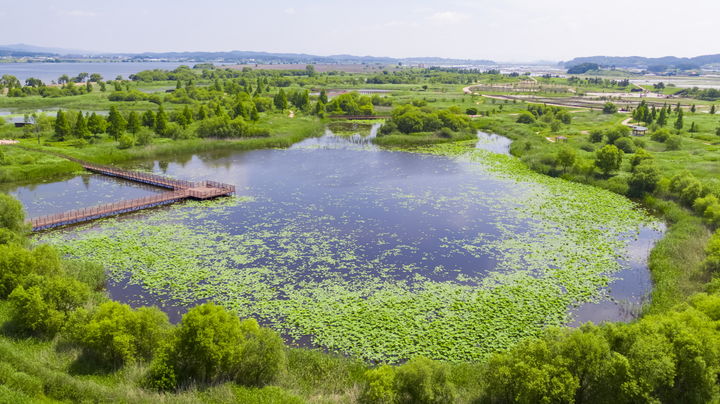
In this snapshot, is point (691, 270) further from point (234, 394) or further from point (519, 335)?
point (234, 394)

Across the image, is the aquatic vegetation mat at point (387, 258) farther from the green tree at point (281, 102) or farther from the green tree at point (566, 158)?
the green tree at point (281, 102)

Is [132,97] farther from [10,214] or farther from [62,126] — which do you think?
[10,214]

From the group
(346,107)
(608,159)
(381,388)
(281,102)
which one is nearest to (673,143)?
(608,159)

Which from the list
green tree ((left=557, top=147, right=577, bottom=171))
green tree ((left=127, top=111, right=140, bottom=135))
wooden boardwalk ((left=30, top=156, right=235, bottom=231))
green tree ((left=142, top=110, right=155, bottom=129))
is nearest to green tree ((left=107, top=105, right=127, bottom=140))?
green tree ((left=127, top=111, right=140, bottom=135))

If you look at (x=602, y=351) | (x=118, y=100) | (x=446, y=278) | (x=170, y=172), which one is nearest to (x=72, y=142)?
(x=170, y=172)

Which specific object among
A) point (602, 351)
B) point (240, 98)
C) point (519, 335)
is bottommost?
point (519, 335)

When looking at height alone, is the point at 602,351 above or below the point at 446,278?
above
